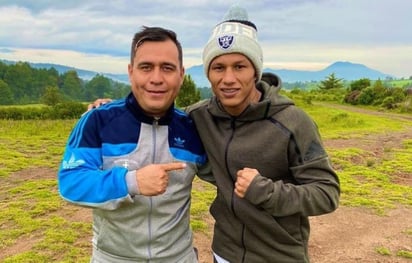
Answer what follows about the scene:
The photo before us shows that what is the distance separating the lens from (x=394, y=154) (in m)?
12.5

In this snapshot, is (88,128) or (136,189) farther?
(88,128)

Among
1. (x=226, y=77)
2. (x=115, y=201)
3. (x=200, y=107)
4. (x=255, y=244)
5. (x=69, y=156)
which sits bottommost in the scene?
(x=255, y=244)

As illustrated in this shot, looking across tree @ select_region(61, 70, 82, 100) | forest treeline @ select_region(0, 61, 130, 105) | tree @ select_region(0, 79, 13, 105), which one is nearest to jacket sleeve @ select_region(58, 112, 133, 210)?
tree @ select_region(0, 79, 13, 105)

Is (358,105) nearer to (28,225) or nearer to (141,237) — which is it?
(28,225)

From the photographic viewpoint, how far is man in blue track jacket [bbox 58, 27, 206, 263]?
209 cm

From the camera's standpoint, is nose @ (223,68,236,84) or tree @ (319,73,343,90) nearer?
nose @ (223,68,236,84)

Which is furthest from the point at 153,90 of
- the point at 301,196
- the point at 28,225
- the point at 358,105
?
the point at 358,105

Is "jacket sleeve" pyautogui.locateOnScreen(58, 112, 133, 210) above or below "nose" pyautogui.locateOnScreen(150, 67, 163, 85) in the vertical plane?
below

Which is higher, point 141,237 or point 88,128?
point 88,128

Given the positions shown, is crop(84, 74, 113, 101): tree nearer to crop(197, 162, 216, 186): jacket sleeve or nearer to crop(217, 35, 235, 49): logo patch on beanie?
crop(197, 162, 216, 186): jacket sleeve

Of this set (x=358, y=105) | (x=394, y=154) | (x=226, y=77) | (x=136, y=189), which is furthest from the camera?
(x=358, y=105)

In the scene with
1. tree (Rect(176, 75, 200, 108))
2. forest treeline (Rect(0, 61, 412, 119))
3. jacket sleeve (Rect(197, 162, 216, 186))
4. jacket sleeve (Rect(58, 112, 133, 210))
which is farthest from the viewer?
forest treeline (Rect(0, 61, 412, 119))

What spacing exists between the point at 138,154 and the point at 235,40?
30.4 inches

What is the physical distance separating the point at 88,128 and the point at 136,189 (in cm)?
40
